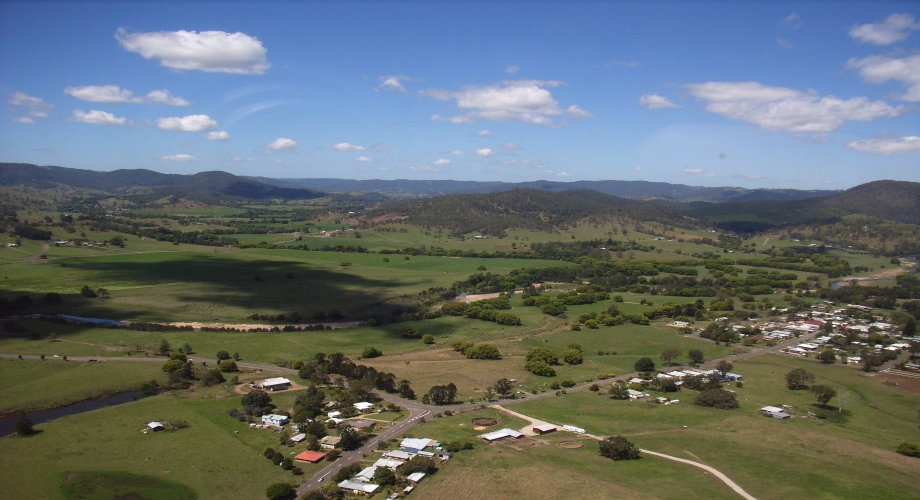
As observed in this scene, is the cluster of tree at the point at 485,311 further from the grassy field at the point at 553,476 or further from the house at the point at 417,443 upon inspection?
the house at the point at 417,443

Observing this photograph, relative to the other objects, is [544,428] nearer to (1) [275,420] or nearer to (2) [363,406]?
(2) [363,406]

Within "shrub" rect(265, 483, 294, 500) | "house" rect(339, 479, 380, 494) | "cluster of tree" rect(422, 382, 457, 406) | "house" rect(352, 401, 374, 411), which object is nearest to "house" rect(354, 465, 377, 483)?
"house" rect(339, 479, 380, 494)

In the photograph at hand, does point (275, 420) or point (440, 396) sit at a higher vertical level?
point (440, 396)

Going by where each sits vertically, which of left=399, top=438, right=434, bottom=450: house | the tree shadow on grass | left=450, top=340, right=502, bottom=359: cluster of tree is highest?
the tree shadow on grass

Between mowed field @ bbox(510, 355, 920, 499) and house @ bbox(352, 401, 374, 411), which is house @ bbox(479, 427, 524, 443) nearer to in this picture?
mowed field @ bbox(510, 355, 920, 499)

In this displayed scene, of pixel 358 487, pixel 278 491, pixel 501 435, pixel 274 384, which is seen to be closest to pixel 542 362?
pixel 501 435

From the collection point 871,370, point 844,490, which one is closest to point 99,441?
point 844,490
